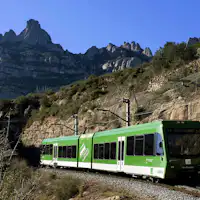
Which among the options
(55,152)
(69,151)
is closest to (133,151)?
(69,151)

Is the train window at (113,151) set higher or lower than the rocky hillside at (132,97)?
lower

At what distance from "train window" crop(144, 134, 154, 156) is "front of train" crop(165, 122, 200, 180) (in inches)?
40.3

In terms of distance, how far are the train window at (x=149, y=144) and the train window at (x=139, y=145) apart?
397 mm

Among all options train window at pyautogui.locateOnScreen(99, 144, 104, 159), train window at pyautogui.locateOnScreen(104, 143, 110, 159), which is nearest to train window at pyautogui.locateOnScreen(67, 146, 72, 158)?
train window at pyautogui.locateOnScreen(99, 144, 104, 159)

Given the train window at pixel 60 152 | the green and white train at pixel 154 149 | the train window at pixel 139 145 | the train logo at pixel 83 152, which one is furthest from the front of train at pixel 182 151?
the train window at pixel 60 152

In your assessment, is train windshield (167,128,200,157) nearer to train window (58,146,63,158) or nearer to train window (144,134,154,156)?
train window (144,134,154,156)

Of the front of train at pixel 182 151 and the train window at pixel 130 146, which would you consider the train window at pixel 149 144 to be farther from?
the train window at pixel 130 146

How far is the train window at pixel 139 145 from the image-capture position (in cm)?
1688

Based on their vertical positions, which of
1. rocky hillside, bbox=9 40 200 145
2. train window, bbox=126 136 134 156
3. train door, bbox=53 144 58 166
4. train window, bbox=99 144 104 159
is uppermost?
rocky hillside, bbox=9 40 200 145

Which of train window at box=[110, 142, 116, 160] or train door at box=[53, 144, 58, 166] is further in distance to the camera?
train door at box=[53, 144, 58, 166]

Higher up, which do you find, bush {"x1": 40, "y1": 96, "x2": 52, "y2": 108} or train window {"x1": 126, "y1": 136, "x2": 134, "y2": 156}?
bush {"x1": 40, "y1": 96, "x2": 52, "y2": 108}

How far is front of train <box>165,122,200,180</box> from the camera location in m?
14.8

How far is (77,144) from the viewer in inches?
1077

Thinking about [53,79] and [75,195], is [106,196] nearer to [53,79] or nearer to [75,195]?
[75,195]
